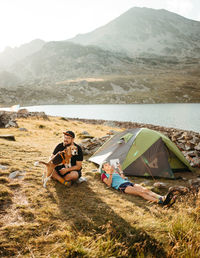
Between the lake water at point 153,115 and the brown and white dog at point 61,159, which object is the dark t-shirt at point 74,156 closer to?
the brown and white dog at point 61,159

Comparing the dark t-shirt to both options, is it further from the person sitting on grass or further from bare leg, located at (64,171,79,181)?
the person sitting on grass

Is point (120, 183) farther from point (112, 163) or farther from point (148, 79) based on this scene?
point (148, 79)

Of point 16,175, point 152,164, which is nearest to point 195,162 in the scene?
point 152,164

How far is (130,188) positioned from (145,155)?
2.76 m

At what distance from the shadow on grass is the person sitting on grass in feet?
3.14

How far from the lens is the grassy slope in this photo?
3.44 metres

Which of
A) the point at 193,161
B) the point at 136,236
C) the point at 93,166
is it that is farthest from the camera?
the point at 193,161

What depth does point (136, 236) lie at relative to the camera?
4.05 meters

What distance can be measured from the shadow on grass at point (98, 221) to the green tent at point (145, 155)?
3081 millimetres

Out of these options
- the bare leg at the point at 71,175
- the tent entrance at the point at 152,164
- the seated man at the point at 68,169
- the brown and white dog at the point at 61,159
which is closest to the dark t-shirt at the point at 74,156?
the seated man at the point at 68,169

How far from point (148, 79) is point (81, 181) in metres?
160

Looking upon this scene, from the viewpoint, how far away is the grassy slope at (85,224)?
11.3 ft

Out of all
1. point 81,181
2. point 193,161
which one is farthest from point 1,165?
point 193,161

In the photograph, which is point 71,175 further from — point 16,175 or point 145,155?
point 145,155
